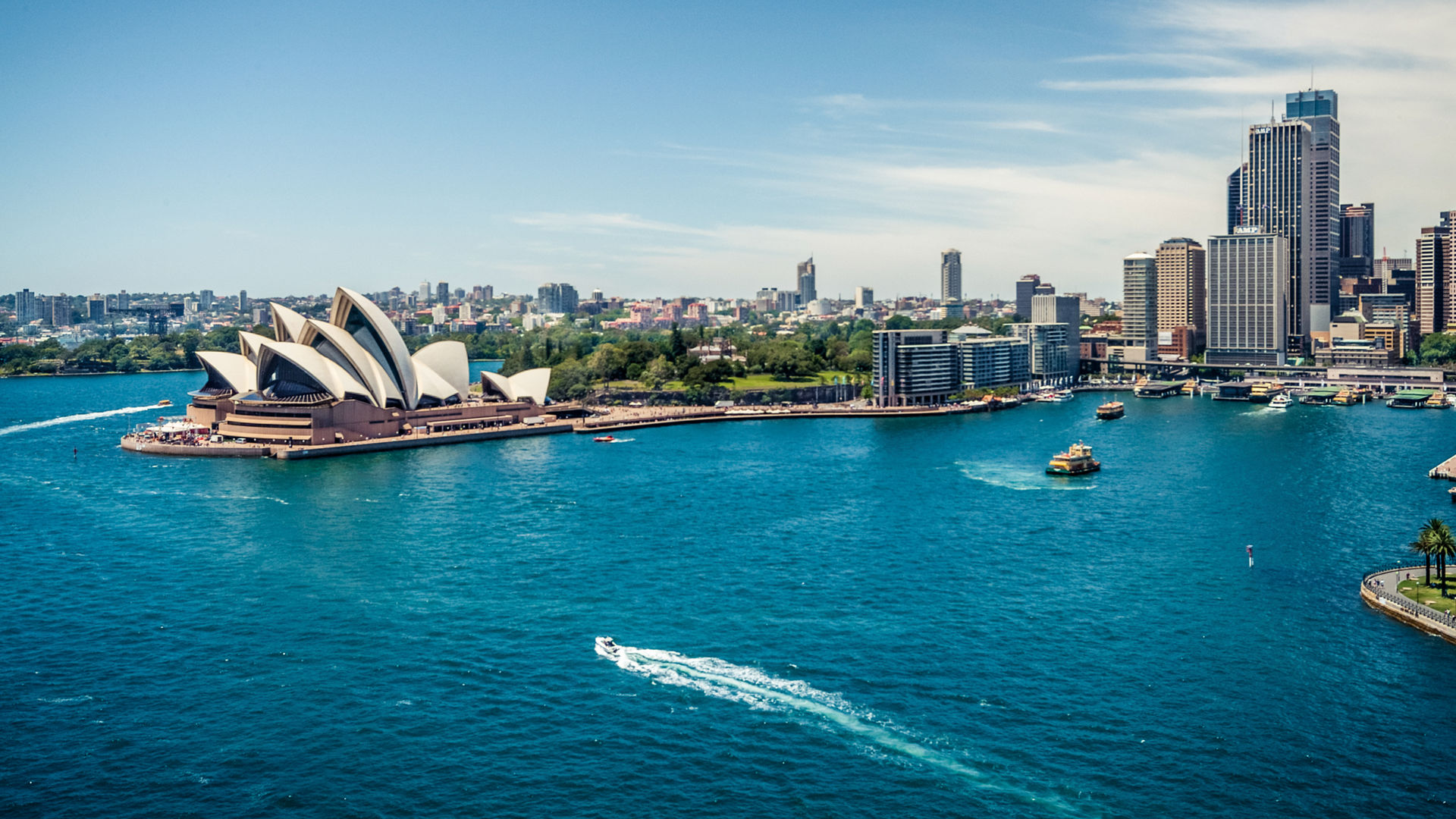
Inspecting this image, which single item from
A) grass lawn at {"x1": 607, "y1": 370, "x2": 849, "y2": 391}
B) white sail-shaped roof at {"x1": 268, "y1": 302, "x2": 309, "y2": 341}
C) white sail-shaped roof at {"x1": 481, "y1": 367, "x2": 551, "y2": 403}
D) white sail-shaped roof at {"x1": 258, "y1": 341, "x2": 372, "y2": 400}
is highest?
white sail-shaped roof at {"x1": 268, "y1": 302, "x2": 309, "y2": 341}

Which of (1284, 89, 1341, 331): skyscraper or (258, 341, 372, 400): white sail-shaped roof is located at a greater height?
(1284, 89, 1341, 331): skyscraper

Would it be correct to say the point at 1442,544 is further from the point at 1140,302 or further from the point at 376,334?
the point at 1140,302

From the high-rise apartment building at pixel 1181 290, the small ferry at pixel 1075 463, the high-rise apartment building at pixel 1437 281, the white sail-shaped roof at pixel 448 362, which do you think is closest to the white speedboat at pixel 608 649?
the small ferry at pixel 1075 463

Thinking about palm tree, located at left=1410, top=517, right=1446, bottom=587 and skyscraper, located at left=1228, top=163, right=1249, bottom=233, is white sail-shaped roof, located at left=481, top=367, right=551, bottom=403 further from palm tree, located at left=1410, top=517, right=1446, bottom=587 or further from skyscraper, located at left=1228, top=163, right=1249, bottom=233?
skyscraper, located at left=1228, top=163, right=1249, bottom=233

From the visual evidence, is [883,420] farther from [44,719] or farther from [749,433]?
[44,719]

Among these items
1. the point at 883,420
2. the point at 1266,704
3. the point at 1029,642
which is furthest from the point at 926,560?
the point at 883,420

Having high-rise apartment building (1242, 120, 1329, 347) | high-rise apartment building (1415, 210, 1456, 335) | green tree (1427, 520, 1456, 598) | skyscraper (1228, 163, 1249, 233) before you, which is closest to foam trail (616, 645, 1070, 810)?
green tree (1427, 520, 1456, 598)

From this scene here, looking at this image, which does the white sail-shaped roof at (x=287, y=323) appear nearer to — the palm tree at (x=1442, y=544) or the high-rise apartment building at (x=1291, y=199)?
the palm tree at (x=1442, y=544)
